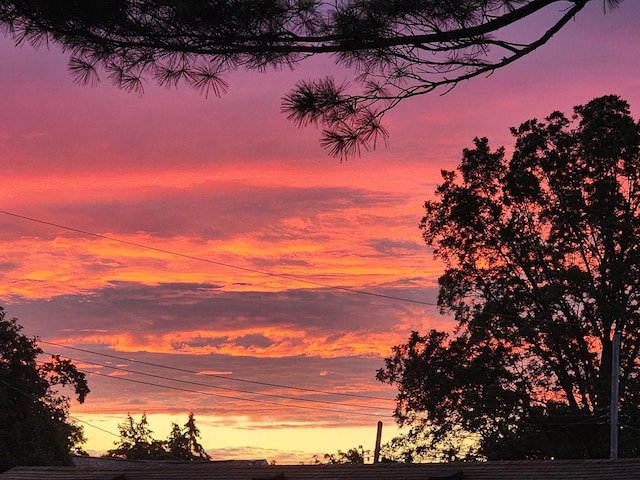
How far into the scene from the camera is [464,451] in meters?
30.7

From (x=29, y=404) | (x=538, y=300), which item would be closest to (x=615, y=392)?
(x=538, y=300)

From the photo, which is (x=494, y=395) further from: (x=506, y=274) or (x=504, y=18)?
(x=504, y=18)

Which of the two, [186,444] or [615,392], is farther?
[186,444]

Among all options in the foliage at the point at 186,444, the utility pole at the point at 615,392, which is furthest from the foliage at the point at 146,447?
the utility pole at the point at 615,392

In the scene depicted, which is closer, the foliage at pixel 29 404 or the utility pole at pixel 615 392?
the utility pole at pixel 615 392

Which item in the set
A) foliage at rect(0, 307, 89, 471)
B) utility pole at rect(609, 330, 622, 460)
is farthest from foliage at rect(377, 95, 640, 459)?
foliage at rect(0, 307, 89, 471)

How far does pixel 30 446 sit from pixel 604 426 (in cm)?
2168

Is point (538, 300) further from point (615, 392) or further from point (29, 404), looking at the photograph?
point (29, 404)

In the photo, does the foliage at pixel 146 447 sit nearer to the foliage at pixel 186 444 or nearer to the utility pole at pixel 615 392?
the foliage at pixel 186 444

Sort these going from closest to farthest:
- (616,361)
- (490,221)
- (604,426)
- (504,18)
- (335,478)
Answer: (504,18) → (335,478) → (616,361) → (604,426) → (490,221)

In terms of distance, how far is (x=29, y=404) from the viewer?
4038cm

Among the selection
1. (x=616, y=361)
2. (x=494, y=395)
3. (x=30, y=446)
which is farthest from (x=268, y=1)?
(x=30, y=446)

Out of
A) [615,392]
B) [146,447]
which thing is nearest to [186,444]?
[146,447]

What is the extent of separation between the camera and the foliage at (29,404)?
129ft
